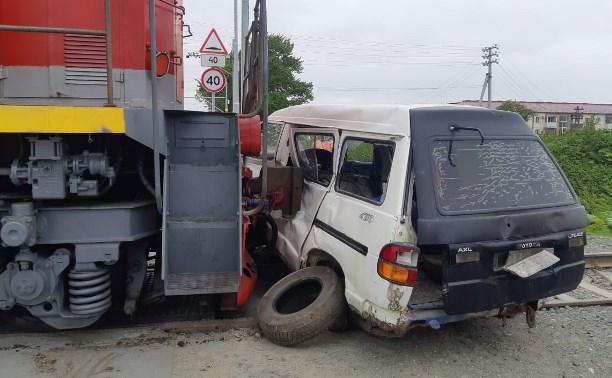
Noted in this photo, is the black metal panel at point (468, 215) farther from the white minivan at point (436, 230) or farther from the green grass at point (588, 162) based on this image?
the green grass at point (588, 162)

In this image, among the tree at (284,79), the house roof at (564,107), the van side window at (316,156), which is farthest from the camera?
the house roof at (564,107)

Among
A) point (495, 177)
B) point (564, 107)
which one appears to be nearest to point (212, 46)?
point (495, 177)

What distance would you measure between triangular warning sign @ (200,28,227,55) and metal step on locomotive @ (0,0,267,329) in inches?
277

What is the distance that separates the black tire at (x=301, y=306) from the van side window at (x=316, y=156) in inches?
37.8

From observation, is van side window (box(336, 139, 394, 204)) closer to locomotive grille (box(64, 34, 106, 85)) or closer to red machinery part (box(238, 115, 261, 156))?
red machinery part (box(238, 115, 261, 156))

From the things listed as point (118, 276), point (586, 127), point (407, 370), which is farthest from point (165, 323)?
point (586, 127)

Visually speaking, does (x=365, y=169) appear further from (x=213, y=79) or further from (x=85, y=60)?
(x=213, y=79)

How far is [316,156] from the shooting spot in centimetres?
537

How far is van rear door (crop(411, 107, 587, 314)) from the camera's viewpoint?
3561 mm

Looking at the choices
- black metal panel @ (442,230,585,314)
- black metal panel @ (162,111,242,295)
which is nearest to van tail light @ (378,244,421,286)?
black metal panel @ (442,230,585,314)

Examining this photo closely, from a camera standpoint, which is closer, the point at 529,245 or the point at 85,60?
the point at 529,245

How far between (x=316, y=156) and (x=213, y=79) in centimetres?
660

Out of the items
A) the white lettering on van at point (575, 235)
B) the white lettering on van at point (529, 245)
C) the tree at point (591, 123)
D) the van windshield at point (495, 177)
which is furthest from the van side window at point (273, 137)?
the tree at point (591, 123)

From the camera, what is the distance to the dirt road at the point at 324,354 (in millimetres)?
3729
